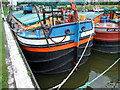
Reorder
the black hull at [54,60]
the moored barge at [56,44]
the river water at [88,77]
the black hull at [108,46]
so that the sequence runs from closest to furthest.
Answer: the moored barge at [56,44]
the black hull at [54,60]
the river water at [88,77]
the black hull at [108,46]

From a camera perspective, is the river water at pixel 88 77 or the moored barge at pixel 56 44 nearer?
the moored barge at pixel 56 44

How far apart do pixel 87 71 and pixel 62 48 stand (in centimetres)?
265

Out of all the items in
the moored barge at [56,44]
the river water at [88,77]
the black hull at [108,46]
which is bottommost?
the river water at [88,77]

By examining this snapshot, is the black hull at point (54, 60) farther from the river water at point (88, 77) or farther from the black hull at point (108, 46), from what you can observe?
the black hull at point (108, 46)

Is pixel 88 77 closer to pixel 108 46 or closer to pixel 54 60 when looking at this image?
pixel 54 60

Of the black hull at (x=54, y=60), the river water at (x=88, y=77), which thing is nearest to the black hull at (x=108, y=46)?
the river water at (x=88, y=77)

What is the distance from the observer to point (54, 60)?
6.28m

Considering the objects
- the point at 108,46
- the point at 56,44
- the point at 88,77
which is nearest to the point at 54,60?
the point at 56,44

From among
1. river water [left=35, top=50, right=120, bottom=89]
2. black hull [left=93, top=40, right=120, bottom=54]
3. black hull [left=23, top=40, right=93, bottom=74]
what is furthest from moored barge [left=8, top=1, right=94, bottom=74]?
black hull [left=93, top=40, right=120, bottom=54]

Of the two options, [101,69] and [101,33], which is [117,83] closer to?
[101,69]

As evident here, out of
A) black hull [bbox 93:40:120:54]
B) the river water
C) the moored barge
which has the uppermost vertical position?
the moored barge

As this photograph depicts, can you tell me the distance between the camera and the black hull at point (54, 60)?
6167mm

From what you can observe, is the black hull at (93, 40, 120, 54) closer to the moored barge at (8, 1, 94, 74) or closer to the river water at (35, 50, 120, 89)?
the river water at (35, 50, 120, 89)

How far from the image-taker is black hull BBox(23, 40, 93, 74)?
617 centimetres
